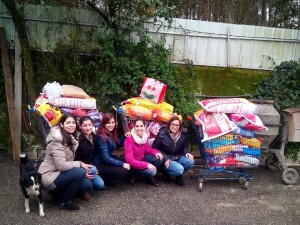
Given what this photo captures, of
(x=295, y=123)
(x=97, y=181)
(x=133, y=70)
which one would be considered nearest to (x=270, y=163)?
(x=295, y=123)

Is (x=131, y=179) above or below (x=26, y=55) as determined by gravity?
below

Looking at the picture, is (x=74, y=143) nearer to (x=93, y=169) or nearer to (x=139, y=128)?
(x=93, y=169)

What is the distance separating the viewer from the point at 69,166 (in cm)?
412

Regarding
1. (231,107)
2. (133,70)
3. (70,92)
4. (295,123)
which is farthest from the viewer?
(133,70)

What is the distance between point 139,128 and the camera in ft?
16.1

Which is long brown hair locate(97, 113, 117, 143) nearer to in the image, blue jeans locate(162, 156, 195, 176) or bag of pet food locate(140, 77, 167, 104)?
blue jeans locate(162, 156, 195, 176)

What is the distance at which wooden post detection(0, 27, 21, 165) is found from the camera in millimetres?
5785

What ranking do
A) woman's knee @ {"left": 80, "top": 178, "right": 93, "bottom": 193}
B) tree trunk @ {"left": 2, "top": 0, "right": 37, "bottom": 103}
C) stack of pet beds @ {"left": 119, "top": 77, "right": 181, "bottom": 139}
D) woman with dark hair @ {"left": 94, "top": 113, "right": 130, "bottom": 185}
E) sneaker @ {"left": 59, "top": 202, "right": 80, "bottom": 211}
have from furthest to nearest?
tree trunk @ {"left": 2, "top": 0, "right": 37, "bottom": 103} → stack of pet beds @ {"left": 119, "top": 77, "right": 181, "bottom": 139} → woman with dark hair @ {"left": 94, "top": 113, "right": 130, "bottom": 185} → woman's knee @ {"left": 80, "top": 178, "right": 93, "bottom": 193} → sneaker @ {"left": 59, "top": 202, "right": 80, "bottom": 211}

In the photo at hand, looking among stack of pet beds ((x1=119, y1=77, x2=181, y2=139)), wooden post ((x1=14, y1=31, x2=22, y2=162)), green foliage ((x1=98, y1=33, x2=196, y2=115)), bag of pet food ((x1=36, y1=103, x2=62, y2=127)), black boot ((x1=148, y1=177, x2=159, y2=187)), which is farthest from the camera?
green foliage ((x1=98, y1=33, x2=196, y2=115))

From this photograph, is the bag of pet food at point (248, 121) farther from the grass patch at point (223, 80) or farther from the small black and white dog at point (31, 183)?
the small black and white dog at point (31, 183)

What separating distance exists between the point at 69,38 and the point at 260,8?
8960 mm

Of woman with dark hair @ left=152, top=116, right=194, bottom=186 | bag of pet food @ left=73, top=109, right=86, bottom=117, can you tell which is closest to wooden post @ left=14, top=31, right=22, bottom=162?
bag of pet food @ left=73, top=109, right=86, bottom=117

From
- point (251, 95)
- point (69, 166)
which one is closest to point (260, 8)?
point (251, 95)

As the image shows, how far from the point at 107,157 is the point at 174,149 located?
3.59 ft
